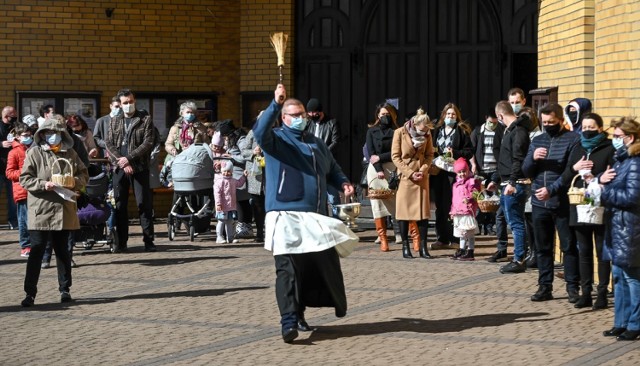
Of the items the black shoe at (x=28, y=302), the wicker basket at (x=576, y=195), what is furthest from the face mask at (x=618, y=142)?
the black shoe at (x=28, y=302)

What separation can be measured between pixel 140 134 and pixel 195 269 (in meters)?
2.83

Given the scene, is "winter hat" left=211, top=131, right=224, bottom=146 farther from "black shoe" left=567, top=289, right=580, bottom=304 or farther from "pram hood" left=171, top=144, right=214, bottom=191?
"black shoe" left=567, top=289, right=580, bottom=304

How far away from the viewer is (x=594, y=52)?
582 inches

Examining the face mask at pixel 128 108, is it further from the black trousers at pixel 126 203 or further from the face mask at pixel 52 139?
the face mask at pixel 52 139

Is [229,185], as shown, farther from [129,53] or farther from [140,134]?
[129,53]

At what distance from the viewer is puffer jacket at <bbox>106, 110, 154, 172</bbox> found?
18109 mm

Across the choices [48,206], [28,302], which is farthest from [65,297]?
[48,206]

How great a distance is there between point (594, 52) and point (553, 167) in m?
2.46

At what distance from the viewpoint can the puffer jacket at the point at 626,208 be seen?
10914 millimetres

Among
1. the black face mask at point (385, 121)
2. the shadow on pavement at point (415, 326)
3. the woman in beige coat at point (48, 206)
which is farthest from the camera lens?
the black face mask at point (385, 121)

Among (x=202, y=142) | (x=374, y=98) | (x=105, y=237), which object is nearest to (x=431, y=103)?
(x=374, y=98)

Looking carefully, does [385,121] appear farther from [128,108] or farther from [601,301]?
[601,301]

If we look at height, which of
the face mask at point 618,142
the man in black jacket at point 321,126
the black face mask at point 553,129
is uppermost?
the man in black jacket at point 321,126

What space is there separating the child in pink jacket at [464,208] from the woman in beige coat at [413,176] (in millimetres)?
418
